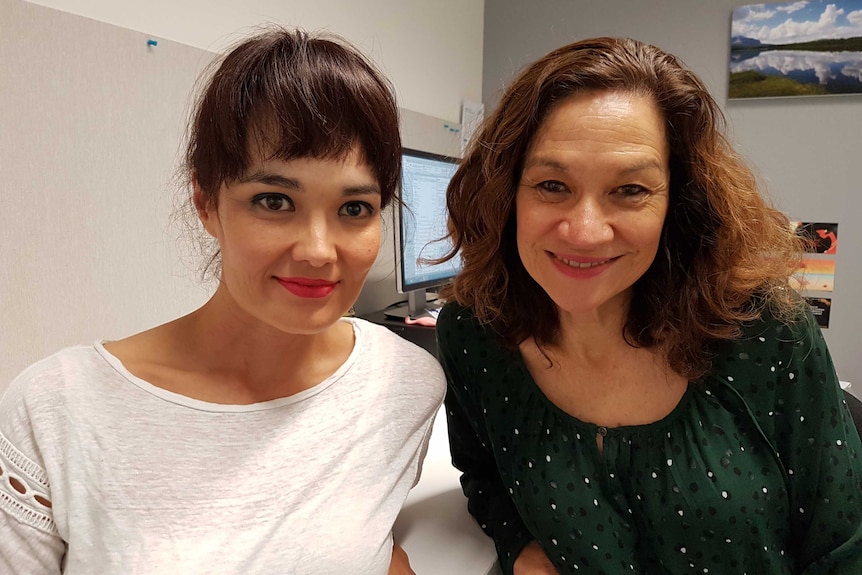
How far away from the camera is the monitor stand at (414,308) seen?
6.28 ft

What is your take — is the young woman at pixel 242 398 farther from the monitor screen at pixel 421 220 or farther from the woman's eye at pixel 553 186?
the monitor screen at pixel 421 220

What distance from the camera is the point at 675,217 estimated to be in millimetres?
976

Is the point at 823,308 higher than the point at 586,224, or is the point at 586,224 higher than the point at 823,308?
the point at 586,224

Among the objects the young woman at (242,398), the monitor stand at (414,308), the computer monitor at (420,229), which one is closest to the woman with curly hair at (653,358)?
the young woman at (242,398)

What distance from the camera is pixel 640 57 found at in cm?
91

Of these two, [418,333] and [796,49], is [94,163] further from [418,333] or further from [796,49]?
[796,49]

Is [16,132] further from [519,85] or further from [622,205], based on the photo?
[622,205]

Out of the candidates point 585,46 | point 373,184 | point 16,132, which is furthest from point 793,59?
point 16,132

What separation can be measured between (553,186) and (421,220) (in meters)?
1.02

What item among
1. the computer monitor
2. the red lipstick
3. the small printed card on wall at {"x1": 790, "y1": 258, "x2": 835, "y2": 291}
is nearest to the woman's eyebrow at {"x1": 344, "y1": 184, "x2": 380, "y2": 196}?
the red lipstick

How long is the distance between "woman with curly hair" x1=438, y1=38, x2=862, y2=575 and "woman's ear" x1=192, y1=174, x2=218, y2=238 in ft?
1.41

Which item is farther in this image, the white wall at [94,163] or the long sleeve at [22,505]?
the white wall at [94,163]

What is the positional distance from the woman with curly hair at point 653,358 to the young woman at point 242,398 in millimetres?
240

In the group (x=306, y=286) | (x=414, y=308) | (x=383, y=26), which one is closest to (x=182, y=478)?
(x=306, y=286)
